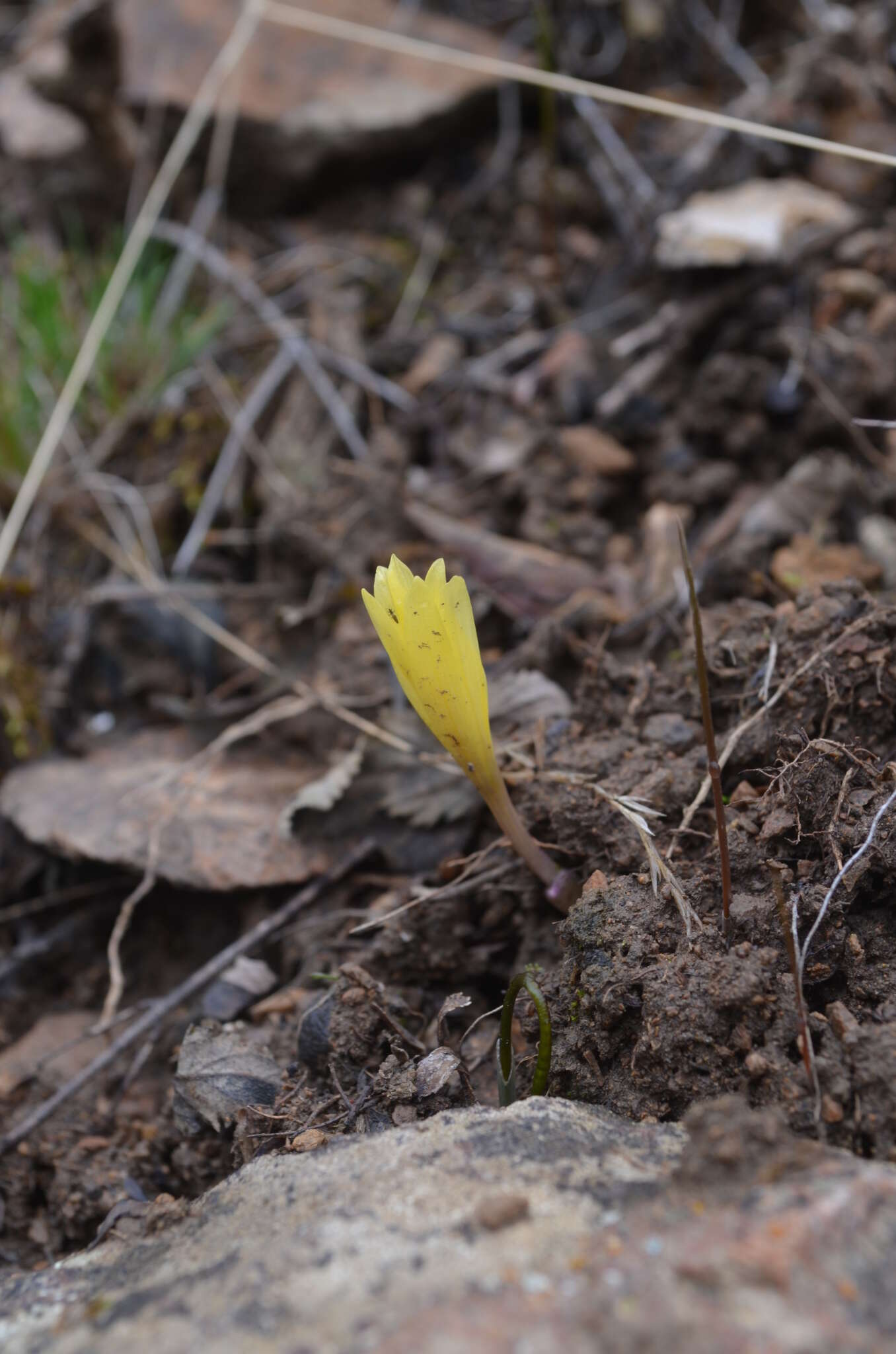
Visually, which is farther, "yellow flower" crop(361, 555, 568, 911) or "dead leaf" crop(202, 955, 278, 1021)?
"dead leaf" crop(202, 955, 278, 1021)

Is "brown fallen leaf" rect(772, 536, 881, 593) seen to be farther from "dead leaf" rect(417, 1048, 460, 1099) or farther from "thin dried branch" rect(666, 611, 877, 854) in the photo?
"dead leaf" rect(417, 1048, 460, 1099)

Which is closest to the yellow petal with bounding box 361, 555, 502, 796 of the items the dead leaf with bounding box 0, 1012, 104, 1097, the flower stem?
the flower stem

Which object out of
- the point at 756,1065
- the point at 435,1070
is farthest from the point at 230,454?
the point at 756,1065

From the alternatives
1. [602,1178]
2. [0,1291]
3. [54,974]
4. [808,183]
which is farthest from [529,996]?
[808,183]

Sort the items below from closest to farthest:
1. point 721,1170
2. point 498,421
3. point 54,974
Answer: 1. point 721,1170
2. point 54,974
3. point 498,421

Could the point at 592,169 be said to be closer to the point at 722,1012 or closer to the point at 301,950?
the point at 301,950

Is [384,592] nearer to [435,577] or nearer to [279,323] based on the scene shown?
[435,577]
